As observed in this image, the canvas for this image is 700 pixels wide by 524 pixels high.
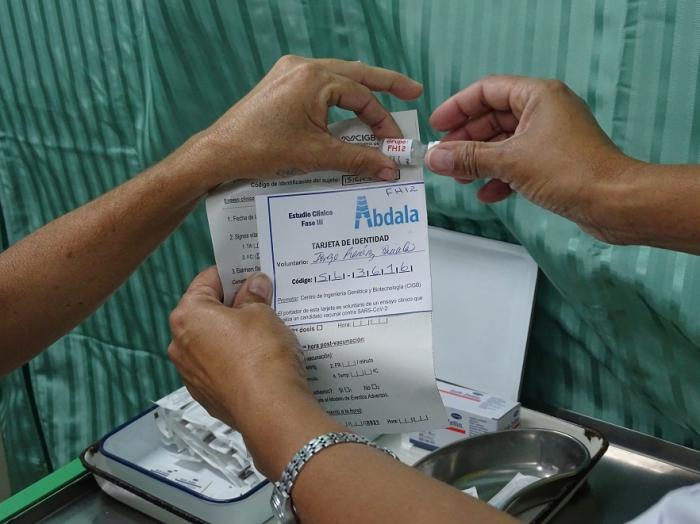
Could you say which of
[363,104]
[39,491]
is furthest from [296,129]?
[39,491]

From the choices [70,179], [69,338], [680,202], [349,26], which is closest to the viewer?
[680,202]

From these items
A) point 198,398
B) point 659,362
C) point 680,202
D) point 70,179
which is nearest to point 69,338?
point 70,179

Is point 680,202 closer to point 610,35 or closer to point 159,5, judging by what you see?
point 610,35

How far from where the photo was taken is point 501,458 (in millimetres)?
1037

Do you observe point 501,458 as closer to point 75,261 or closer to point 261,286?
point 261,286

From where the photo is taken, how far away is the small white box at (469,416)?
1.05 m

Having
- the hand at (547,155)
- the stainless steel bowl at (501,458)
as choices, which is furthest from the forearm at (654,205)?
the stainless steel bowl at (501,458)

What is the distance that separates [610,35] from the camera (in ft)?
3.06

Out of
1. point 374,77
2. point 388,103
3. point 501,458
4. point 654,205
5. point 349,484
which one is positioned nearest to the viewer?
point 349,484

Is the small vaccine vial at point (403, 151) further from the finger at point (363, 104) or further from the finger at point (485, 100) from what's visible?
the finger at point (485, 100)

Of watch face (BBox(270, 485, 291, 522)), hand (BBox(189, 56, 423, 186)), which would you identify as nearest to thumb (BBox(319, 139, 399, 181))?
hand (BBox(189, 56, 423, 186))

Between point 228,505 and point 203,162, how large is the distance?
40 centimetres

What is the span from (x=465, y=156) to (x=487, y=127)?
0.39 ft

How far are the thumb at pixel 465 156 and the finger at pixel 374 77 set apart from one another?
99 millimetres
